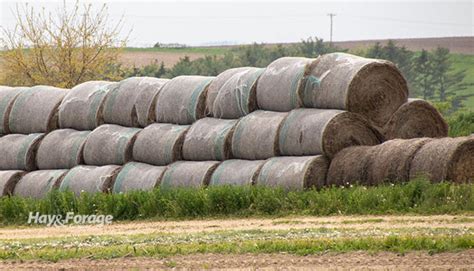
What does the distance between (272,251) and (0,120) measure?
42.8ft

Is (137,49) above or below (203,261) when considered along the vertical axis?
below

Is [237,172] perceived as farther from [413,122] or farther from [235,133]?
[413,122]

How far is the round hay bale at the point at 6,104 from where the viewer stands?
84.3 feet

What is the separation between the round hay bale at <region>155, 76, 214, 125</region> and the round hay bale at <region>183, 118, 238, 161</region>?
1.80 feet

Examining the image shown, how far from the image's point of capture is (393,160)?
19.9m

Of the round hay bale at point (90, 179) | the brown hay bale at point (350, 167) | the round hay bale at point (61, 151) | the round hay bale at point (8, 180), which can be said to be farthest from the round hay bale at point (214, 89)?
the round hay bale at point (8, 180)

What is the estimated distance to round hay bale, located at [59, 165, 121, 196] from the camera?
75.8 feet

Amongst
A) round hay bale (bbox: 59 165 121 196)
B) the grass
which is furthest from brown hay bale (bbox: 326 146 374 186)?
round hay bale (bbox: 59 165 121 196)

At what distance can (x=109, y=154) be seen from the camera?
2372 cm

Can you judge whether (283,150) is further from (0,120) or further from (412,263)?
(412,263)

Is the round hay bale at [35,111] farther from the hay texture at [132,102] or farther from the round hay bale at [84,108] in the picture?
the hay texture at [132,102]

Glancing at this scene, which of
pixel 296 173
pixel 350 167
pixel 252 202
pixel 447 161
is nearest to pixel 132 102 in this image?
pixel 296 173

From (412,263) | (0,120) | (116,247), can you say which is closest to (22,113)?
(0,120)

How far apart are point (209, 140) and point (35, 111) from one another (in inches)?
182
